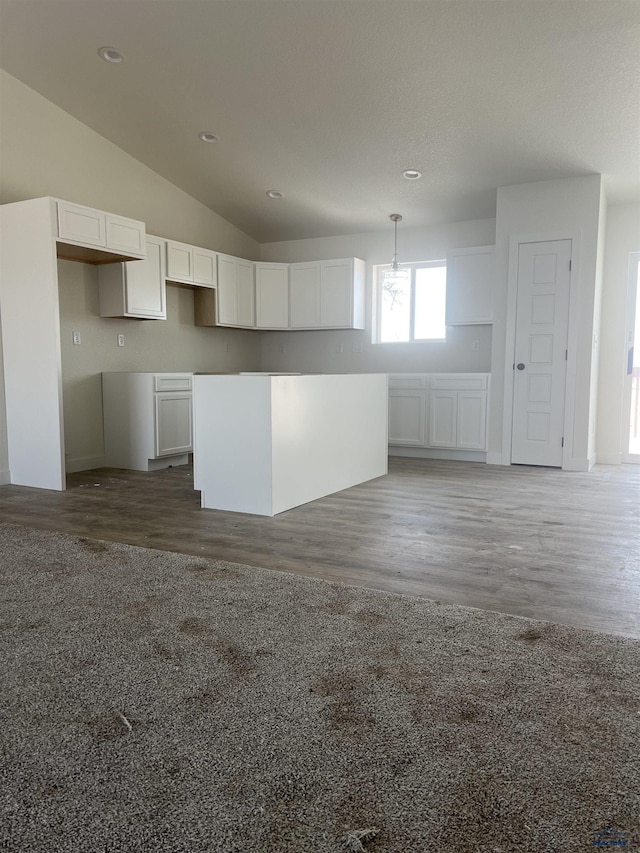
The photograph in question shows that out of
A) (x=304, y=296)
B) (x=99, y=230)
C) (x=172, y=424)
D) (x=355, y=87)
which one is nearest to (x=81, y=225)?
(x=99, y=230)

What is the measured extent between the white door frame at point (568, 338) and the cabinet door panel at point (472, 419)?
0.78 ft

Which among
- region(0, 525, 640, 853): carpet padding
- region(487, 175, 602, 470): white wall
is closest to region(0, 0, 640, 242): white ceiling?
region(487, 175, 602, 470): white wall

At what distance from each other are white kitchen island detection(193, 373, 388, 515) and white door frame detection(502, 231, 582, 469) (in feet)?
7.30

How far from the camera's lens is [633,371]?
6020 millimetres

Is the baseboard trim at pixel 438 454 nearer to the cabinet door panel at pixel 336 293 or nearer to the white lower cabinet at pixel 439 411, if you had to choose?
the white lower cabinet at pixel 439 411

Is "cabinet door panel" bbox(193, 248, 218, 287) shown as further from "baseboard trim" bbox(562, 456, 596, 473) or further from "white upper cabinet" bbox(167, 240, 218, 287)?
"baseboard trim" bbox(562, 456, 596, 473)

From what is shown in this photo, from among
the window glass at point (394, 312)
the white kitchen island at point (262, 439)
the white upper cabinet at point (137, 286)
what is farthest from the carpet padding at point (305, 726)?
the window glass at point (394, 312)

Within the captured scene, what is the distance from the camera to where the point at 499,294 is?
5.75 m

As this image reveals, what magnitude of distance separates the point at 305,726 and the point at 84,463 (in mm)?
4535

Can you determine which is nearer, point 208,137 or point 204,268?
point 208,137

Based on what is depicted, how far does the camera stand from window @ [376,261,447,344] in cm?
678

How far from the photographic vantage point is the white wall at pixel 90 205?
15.5 ft

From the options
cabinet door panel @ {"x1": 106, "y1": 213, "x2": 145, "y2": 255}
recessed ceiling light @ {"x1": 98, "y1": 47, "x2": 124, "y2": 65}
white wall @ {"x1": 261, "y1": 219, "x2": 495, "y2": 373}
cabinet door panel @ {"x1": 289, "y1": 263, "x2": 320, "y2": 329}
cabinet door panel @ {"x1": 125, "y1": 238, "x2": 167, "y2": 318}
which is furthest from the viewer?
cabinet door panel @ {"x1": 289, "y1": 263, "x2": 320, "y2": 329}

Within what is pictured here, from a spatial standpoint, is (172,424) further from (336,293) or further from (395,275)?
(395,275)
